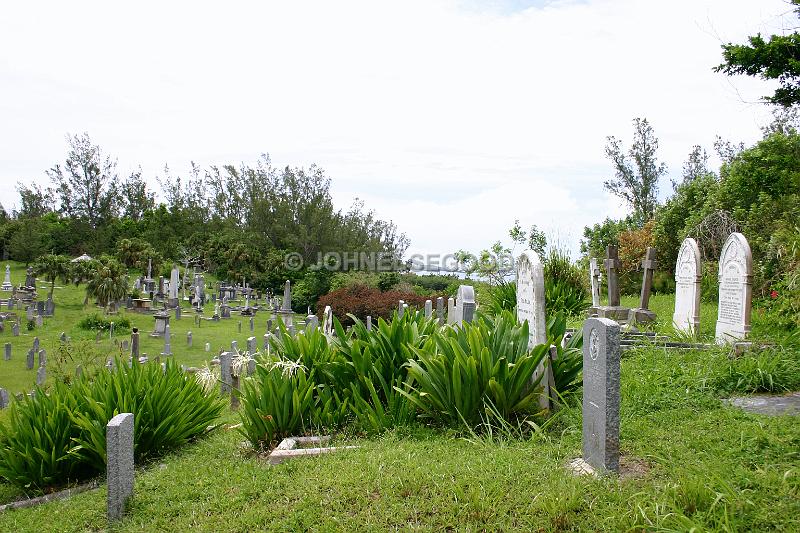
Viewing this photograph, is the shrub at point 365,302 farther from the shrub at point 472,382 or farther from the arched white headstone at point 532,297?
the shrub at point 472,382

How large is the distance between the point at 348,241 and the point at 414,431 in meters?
39.1

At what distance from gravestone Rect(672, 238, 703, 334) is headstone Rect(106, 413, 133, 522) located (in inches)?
325

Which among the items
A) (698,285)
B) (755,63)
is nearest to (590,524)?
(698,285)

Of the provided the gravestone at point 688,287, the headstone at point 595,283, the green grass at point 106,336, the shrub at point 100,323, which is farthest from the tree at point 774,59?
the shrub at point 100,323

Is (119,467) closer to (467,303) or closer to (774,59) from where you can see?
(467,303)

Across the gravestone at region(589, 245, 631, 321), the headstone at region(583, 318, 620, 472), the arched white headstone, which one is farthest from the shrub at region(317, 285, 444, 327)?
the headstone at region(583, 318, 620, 472)

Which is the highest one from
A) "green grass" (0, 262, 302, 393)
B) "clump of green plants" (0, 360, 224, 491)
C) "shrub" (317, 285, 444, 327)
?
"shrub" (317, 285, 444, 327)

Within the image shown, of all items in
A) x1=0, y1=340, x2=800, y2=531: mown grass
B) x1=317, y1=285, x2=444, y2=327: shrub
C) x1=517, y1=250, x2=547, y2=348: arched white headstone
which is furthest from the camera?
x1=317, y1=285, x2=444, y2=327: shrub

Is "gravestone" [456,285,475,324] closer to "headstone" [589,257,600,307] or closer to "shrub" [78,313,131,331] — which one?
"headstone" [589,257,600,307]

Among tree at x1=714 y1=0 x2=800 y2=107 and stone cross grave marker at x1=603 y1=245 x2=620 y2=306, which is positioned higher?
tree at x1=714 y1=0 x2=800 y2=107

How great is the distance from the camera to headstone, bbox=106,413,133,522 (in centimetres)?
461

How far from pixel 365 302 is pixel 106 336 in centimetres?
961

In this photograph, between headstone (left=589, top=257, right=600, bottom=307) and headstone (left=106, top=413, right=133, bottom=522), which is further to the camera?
headstone (left=589, top=257, right=600, bottom=307)

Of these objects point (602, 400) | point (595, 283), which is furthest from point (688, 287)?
point (602, 400)
